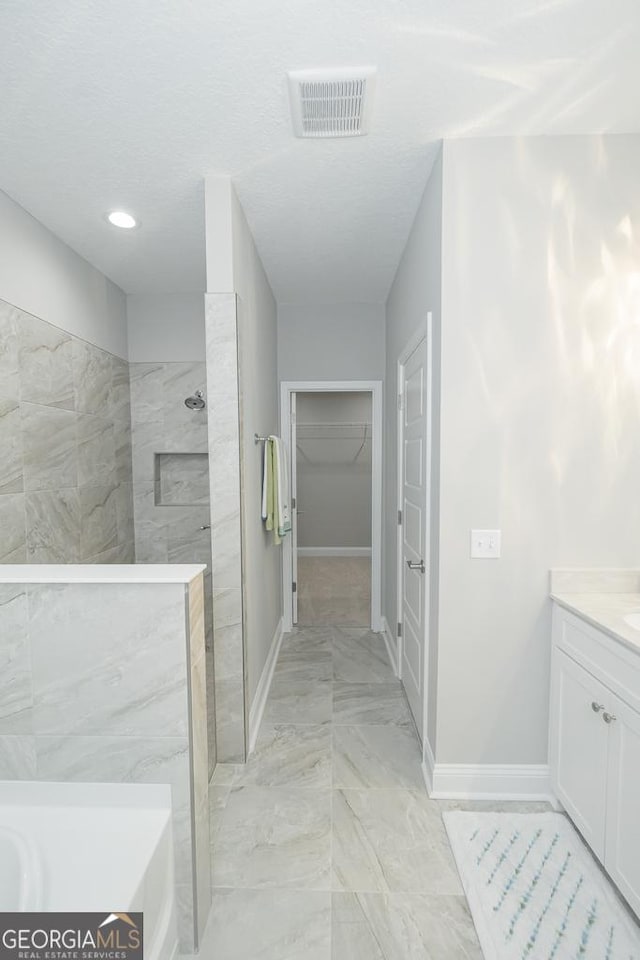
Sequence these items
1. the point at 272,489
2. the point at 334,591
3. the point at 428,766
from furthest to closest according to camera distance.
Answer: the point at 334,591
the point at 272,489
the point at 428,766

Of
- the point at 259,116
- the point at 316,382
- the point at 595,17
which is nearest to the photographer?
the point at 595,17

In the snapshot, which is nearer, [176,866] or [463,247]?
[176,866]

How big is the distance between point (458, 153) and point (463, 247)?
36 cm

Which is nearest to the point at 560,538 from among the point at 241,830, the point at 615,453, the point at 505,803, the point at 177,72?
the point at 615,453

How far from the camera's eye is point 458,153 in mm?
1792

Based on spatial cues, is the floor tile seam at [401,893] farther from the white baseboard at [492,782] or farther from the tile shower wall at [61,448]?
the tile shower wall at [61,448]

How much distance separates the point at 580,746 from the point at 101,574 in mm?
1716

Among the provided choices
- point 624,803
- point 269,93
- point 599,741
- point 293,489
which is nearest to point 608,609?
point 599,741

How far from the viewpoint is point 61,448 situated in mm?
2645

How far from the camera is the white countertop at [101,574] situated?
123 cm

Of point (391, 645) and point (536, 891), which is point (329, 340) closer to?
point (391, 645)

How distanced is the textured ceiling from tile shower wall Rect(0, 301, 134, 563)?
28.0 inches

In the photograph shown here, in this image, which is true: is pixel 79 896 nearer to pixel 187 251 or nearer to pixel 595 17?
pixel 595 17

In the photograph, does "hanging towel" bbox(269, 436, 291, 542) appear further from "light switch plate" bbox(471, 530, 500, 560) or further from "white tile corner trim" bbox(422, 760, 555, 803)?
"white tile corner trim" bbox(422, 760, 555, 803)
